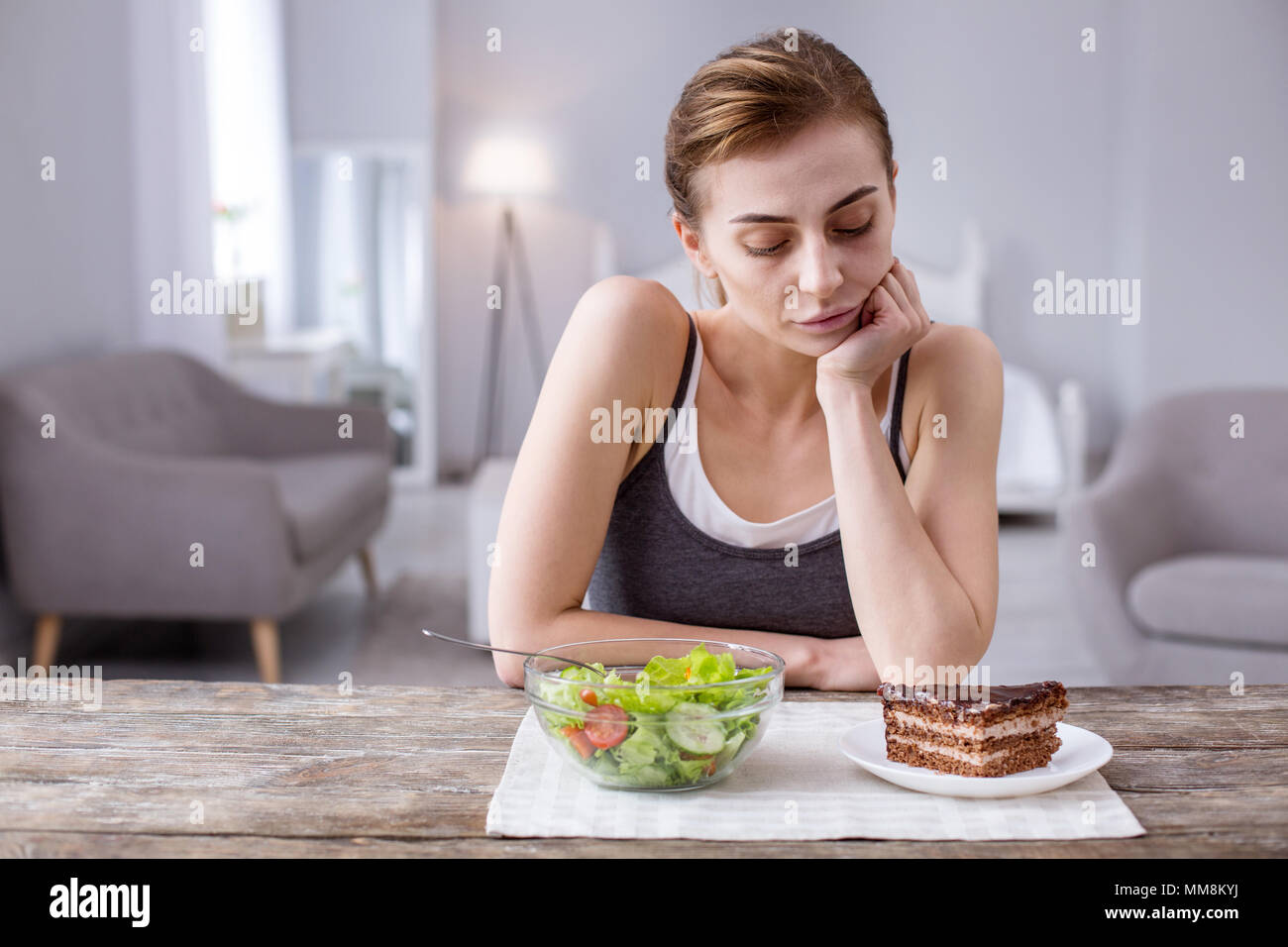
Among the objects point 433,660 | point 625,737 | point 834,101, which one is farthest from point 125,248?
point 625,737

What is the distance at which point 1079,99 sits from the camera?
6.32m

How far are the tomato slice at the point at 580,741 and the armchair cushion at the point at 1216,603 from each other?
2137mm

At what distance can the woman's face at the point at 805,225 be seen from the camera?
108cm

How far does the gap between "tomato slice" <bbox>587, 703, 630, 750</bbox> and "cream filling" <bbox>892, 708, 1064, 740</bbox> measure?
0.68 feet

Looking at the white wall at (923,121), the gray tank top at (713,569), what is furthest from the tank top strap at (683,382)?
the white wall at (923,121)

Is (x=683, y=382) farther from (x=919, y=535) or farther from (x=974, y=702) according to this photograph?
(x=974, y=702)

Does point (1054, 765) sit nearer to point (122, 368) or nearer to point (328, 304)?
point (122, 368)

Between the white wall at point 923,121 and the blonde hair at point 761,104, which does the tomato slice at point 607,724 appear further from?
the white wall at point 923,121

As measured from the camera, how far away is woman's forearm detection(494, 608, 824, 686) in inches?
42.7

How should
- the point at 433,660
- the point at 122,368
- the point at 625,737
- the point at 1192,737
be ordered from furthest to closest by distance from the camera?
the point at 122,368, the point at 433,660, the point at 1192,737, the point at 625,737

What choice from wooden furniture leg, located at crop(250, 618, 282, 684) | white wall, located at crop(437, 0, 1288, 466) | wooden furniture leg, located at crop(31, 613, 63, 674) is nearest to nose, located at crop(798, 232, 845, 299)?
wooden furniture leg, located at crop(250, 618, 282, 684)

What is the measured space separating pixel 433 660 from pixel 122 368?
1.32 meters

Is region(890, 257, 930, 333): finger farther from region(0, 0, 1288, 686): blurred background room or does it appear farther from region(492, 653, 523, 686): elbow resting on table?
region(0, 0, 1288, 686): blurred background room

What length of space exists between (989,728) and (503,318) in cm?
588
